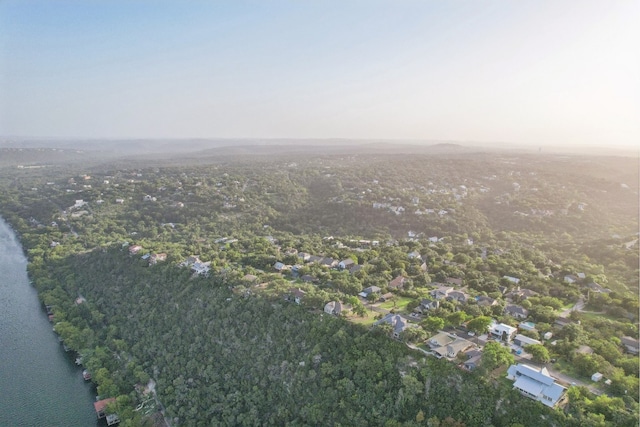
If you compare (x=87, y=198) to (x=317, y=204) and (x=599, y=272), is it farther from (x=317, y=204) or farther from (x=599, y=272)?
(x=599, y=272)

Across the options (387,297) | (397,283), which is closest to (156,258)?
(387,297)

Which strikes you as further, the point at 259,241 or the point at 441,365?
the point at 259,241

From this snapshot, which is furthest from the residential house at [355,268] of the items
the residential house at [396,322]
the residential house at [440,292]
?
the residential house at [396,322]

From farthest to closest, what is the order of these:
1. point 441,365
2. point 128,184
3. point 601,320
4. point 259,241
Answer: point 128,184
point 259,241
point 601,320
point 441,365

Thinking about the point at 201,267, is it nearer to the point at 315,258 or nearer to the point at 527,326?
the point at 315,258

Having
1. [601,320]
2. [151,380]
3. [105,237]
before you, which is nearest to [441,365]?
[601,320]

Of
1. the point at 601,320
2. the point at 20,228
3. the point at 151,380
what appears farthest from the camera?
the point at 20,228
